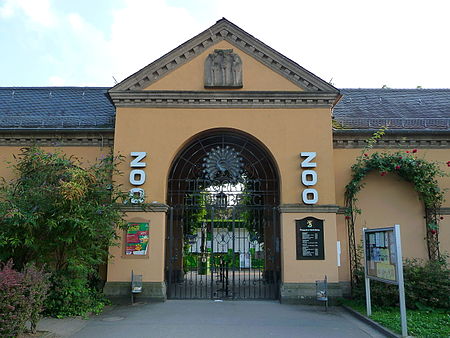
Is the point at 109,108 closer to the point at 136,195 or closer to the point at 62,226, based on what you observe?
the point at 136,195

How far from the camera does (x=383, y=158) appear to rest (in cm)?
1281

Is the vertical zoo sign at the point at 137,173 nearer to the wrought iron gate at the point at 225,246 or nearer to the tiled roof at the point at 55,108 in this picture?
the wrought iron gate at the point at 225,246

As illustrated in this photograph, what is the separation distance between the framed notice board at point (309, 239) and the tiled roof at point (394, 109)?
4140mm

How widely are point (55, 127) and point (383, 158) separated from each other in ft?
Answer: 37.7

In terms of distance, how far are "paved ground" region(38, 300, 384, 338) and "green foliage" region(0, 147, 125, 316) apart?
111 cm

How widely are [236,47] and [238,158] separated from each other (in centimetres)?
373

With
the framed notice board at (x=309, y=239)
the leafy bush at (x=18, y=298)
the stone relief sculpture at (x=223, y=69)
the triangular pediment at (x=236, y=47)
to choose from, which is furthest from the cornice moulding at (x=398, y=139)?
the leafy bush at (x=18, y=298)

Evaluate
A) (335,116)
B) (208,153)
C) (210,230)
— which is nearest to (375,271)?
(210,230)

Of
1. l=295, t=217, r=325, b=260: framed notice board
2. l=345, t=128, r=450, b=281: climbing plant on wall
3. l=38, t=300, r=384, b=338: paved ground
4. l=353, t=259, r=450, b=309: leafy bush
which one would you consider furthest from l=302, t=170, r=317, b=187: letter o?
l=38, t=300, r=384, b=338: paved ground

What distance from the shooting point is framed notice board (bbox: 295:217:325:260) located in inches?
464

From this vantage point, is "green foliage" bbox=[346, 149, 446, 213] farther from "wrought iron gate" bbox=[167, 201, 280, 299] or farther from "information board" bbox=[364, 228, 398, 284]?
"information board" bbox=[364, 228, 398, 284]

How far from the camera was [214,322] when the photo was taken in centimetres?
920

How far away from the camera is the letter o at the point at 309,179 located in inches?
478

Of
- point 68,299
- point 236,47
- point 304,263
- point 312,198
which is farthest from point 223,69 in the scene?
point 68,299
